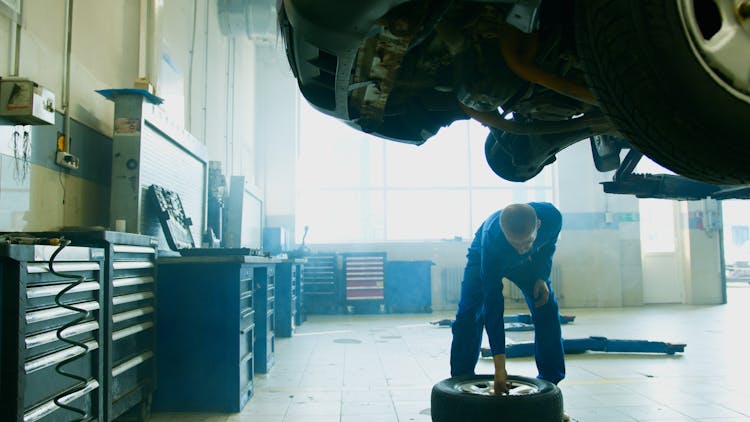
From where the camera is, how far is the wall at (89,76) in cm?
194

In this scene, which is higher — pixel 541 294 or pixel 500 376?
pixel 541 294

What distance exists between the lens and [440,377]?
319cm

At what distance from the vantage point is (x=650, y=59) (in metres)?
1.02

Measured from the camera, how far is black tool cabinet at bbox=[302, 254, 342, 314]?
7.22 meters

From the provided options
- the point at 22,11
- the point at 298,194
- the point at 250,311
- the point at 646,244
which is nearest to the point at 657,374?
the point at 250,311

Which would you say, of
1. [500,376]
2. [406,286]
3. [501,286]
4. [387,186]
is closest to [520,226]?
[501,286]

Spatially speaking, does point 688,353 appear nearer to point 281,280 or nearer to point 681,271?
point 281,280

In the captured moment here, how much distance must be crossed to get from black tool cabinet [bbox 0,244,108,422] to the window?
6557 millimetres

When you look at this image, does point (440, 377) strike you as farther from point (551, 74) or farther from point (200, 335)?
point (551, 74)

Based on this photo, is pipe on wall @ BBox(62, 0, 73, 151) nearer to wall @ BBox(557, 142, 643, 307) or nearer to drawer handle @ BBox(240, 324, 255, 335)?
drawer handle @ BBox(240, 324, 255, 335)

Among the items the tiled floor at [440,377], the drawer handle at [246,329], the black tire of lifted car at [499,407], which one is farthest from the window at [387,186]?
the black tire of lifted car at [499,407]

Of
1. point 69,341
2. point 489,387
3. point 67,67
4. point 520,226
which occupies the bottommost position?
point 489,387

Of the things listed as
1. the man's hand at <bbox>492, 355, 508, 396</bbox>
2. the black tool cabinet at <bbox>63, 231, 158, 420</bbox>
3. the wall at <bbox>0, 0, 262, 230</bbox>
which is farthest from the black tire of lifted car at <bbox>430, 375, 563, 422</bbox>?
the wall at <bbox>0, 0, 262, 230</bbox>

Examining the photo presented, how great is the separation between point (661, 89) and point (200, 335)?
7.08 ft
